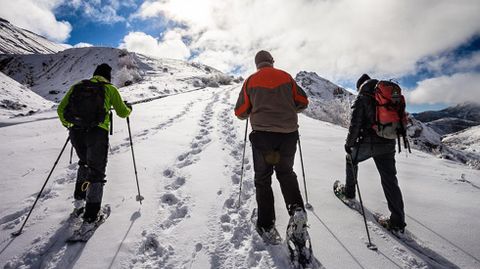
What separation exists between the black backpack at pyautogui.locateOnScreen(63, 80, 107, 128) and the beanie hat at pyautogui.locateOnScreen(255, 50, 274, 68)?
251cm

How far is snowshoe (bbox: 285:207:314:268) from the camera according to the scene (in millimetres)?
3293

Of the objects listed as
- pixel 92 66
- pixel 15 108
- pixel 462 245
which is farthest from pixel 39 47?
pixel 462 245

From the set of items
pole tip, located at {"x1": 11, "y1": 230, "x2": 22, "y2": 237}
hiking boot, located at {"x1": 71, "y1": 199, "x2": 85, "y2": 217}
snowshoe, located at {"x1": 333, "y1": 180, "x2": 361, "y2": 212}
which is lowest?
pole tip, located at {"x1": 11, "y1": 230, "x2": 22, "y2": 237}

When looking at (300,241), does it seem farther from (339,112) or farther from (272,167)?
(339,112)

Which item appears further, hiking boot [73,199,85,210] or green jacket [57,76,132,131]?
hiking boot [73,199,85,210]

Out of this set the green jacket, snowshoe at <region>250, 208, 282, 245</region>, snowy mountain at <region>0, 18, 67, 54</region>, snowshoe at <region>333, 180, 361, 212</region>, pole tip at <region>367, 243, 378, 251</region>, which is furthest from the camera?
snowy mountain at <region>0, 18, 67, 54</region>

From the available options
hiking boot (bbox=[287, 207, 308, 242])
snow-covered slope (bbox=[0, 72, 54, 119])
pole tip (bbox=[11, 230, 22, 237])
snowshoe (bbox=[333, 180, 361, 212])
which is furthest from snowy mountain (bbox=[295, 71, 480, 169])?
pole tip (bbox=[11, 230, 22, 237])

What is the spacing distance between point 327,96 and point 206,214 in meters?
53.3

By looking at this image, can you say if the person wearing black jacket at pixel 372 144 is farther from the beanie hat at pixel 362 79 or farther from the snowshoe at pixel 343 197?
the snowshoe at pixel 343 197

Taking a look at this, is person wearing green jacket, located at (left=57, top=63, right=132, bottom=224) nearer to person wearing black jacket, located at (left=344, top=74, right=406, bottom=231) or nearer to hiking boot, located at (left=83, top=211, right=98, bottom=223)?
hiking boot, located at (left=83, top=211, right=98, bottom=223)

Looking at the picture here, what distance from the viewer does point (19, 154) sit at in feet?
23.5

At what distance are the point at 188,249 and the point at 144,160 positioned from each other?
391 centimetres

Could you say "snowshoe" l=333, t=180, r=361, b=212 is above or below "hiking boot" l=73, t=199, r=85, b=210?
above

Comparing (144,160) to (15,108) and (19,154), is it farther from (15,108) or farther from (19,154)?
(15,108)
